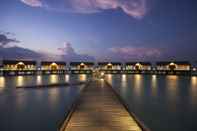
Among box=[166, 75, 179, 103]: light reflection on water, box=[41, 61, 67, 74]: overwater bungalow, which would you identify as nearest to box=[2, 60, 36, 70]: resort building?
box=[41, 61, 67, 74]: overwater bungalow

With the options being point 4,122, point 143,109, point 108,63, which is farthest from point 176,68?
point 4,122

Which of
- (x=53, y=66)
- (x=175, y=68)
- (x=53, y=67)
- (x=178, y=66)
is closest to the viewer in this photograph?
(x=175, y=68)

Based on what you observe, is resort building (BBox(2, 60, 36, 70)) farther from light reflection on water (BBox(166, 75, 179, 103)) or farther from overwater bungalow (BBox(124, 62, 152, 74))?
light reflection on water (BBox(166, 75, 179, 103))

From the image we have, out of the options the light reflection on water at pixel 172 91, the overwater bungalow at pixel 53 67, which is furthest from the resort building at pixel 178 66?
the light reflection on water at pixel 172 91

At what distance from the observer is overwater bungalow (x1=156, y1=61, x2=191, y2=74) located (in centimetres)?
8481

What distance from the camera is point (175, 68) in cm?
8881

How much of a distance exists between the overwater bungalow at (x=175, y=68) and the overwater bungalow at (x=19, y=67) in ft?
140

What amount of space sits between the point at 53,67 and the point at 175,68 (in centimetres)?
4103

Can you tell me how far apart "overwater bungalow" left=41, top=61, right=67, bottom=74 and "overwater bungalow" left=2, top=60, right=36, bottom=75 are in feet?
A: 13.7

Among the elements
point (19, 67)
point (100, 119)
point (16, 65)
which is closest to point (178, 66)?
point (19, 67)

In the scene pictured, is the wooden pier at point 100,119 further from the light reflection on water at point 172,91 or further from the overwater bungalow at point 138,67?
the overwater bungalow at point 138,67

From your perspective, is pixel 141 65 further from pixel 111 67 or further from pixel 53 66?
pixel 53 66

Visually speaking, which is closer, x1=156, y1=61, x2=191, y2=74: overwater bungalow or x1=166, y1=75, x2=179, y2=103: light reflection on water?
x1=166, y1=75, x2=179, y2=103: light reflection on water

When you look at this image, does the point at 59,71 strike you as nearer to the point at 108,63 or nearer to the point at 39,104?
the point at 108,63
